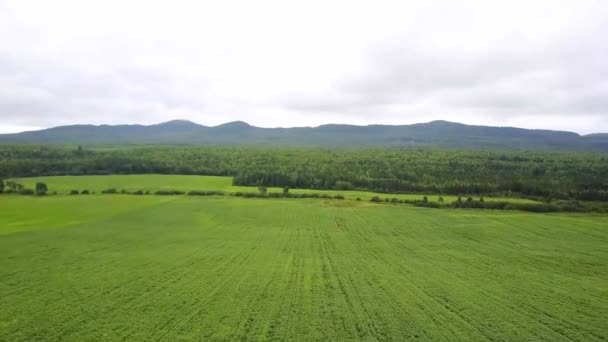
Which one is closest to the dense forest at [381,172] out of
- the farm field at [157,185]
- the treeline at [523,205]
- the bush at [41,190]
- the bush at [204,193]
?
the farm field at [157,185]

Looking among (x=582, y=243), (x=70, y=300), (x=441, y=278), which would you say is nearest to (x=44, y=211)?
(x=70, y=300)

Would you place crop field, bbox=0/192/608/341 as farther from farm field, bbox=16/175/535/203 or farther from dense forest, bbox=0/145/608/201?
dense forest, bbox=0/145/608/201

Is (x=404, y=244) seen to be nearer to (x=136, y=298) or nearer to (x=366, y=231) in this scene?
(x=366, y=231)

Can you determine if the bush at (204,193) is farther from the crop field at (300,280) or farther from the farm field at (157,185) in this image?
the crop field at (300,280)

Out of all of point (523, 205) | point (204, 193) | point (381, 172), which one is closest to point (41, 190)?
point (204, 193)

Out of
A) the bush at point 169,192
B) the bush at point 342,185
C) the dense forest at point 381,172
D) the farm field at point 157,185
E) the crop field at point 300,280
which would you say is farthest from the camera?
the bush at point 342,185

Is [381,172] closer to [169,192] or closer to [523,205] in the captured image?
[523,205]

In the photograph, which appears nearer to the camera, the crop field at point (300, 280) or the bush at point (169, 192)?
the crop field at point (300, 280)

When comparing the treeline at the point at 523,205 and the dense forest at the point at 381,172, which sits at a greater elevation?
the dense forest at the point at 381,172
